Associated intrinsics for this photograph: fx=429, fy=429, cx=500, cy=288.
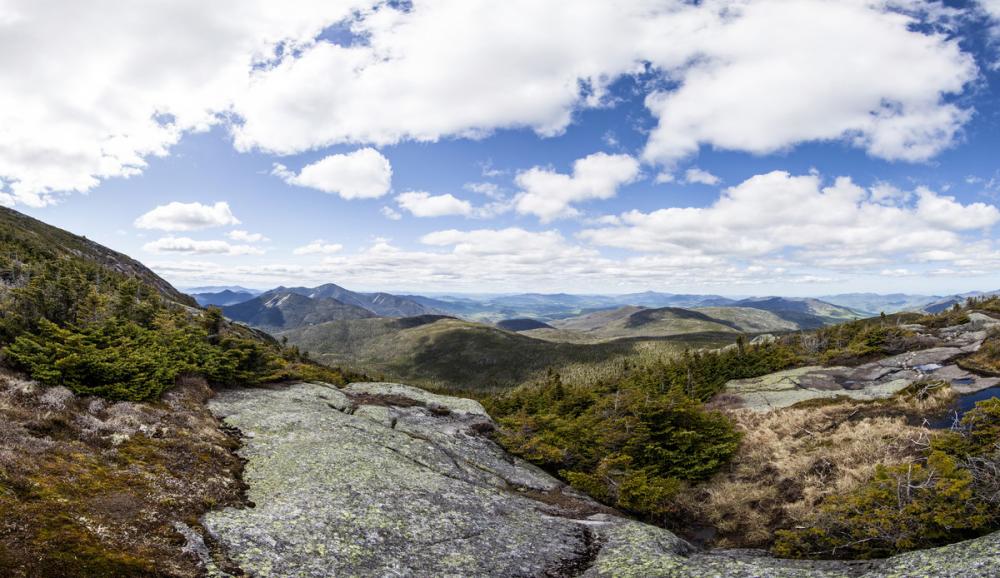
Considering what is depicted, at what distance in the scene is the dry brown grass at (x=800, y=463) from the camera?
3031 centimetres

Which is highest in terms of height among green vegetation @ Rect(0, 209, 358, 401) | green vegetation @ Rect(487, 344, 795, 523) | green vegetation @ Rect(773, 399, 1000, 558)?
green vegetation @ Rect(0, 209, 358, 401)

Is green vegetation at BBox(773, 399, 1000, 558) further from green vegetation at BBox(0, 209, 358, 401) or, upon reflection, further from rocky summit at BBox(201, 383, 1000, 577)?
green vegetation at BBox(0, 209, 358, 401)

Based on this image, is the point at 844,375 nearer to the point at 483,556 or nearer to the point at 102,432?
the point at 483,556

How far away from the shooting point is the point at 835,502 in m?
25.7

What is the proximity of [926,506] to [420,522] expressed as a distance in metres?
23.9

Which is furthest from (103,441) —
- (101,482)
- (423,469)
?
(423,469)

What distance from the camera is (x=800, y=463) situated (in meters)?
35.5

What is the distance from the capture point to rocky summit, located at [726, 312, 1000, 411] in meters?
49.7

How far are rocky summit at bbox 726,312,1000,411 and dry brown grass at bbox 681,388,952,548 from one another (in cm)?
772

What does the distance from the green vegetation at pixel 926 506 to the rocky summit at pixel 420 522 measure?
2211 mm

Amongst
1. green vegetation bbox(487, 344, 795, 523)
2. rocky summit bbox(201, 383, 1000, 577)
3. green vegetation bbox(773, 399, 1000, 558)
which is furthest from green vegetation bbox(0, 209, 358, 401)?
green vegetation bbox(773, 399, 1000, 558)

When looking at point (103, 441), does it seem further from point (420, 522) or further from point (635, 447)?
point (635, 447)

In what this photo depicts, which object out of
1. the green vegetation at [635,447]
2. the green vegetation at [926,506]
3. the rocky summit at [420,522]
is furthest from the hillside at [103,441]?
the green vegetation at [926,506]

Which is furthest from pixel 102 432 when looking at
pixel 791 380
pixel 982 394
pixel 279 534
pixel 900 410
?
pixel 791 380
